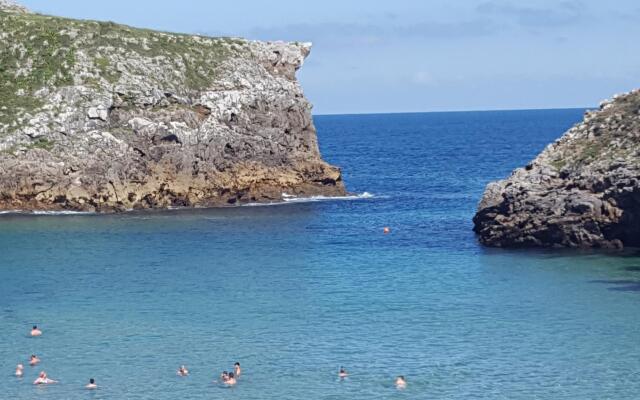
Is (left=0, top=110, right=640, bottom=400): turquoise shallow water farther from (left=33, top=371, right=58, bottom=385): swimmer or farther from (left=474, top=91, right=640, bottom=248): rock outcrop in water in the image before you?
(left=474, top=91, right=640, bottom=248): rock outcrop in water

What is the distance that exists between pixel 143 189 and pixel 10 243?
2318cm

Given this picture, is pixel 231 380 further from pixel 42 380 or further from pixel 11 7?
pixel 11 7

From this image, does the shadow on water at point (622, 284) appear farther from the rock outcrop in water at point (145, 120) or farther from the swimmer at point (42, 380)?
the rock outcrop in water at point (145, 120)

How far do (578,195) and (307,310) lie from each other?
26.7 meters

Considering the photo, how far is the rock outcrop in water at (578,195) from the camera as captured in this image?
79750 mm

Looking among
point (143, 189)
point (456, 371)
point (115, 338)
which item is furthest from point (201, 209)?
point (456, 371)

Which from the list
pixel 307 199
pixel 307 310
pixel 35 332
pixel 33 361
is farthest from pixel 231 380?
pixel 307 199

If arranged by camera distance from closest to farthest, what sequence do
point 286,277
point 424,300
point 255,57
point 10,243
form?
point 424,300, point 286,277, point 10,243, point 255,57

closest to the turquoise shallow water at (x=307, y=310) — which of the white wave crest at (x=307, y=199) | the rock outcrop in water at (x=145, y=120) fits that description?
the rock outcrop in water at (x=145, y=120)

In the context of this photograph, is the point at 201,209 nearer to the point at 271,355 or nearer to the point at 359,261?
the point at 359,261

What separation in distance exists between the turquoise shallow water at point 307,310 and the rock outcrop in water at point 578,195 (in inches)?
91.2

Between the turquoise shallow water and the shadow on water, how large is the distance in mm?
193

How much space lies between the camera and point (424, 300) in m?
66.8

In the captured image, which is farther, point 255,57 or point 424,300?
point 255,57
